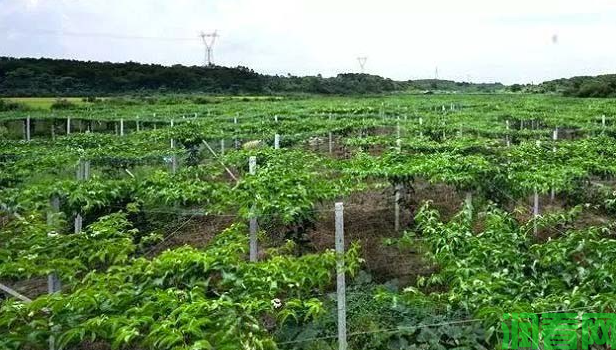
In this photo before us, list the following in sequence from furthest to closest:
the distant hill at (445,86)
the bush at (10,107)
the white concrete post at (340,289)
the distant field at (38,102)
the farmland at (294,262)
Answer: the distant hill at (445,86) → the distant field at (38,102) → the bush at (10,107) → the white concrete post at (340,289) → the farmland at (294,262)


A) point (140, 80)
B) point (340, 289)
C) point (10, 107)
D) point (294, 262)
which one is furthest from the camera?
point (140, 80)

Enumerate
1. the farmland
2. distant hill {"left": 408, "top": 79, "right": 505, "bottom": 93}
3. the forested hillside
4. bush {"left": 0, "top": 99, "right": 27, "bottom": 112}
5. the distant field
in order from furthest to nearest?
distant hill {"left": 408, "top": 79, "right": 505, "bottom": 93} < the forested hillside < the distant field < bush {"left": 0, "top": 99, "right": 27, "bottom": 112} < the farmland

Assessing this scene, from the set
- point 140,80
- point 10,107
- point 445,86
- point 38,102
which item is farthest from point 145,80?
point 445,86

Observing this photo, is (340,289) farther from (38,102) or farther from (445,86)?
(445,86)

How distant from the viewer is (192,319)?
11.5 ft

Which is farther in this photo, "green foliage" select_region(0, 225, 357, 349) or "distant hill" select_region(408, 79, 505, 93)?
"distant hill" select_region(408, 79, 505, 93)

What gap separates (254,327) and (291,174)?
4186 millimetres

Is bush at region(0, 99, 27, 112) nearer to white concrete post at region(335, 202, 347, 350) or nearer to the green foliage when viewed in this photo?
the green foliage

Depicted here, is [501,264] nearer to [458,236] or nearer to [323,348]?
[458,236]

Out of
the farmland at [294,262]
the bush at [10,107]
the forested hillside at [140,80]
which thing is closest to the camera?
the farmland at [294,262]

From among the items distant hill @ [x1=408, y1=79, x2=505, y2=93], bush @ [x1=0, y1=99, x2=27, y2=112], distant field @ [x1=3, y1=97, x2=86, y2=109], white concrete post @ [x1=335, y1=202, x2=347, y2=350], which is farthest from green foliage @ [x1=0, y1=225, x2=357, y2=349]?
distant hill @ [x1=408, y1=79, x2=505, y2=93]

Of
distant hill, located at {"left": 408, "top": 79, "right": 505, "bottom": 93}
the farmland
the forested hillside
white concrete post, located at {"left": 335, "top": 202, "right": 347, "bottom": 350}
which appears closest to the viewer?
the farmland

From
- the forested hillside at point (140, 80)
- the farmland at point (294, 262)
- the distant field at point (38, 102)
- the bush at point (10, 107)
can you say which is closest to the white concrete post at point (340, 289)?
the farmland at point (294, 262)

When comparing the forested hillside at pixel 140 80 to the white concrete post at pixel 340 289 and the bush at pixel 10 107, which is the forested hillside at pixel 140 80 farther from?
the white concrete post at pixel 340 289
